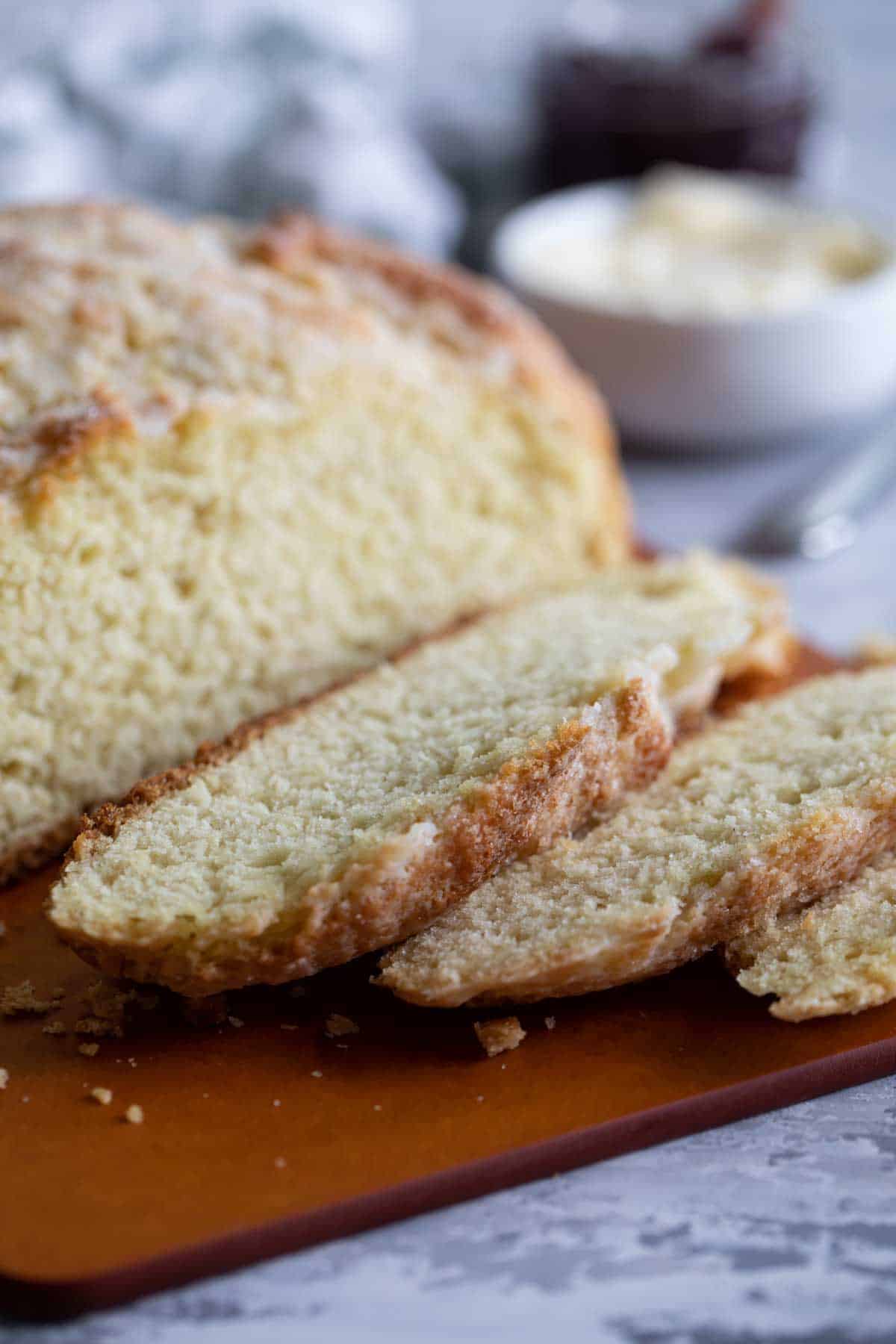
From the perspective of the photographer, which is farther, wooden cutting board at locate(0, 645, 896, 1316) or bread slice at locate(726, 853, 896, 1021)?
bread slice at locate(726, 853, 896, 1021)

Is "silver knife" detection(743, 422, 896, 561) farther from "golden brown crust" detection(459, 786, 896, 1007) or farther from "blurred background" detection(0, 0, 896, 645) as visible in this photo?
"golden brown crust" detection(459, 786, 896, 1007)

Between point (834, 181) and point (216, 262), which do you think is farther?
point (834, 181)

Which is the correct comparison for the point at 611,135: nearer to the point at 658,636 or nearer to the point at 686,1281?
the point at 658,636

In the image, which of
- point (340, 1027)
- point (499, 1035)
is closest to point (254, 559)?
point (340, 1027)

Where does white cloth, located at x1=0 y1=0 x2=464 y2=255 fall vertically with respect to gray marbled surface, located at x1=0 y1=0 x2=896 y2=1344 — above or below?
above

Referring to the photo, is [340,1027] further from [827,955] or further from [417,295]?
[417,295]

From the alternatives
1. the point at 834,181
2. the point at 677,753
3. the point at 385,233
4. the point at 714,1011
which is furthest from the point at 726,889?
the point at 834,181

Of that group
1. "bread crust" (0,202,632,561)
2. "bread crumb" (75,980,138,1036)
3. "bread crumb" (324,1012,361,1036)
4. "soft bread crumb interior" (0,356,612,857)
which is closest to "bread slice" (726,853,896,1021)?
"bread crumb" (324,1012,361,1036)
